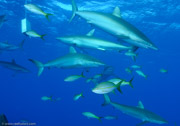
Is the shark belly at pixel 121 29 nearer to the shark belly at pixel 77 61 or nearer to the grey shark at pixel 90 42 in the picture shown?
the grey shark at pixel 90 42

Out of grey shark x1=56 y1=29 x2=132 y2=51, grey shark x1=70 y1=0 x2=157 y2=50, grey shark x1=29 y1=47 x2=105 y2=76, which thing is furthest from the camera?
grey shark x1=29 y1=47 x2=105 y2=76

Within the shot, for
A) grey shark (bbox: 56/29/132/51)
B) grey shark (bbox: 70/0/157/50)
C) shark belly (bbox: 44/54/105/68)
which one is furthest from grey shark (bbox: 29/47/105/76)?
grey shark (bbox: 70/0/157/50)

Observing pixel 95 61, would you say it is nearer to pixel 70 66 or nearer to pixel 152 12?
pixel 70 66

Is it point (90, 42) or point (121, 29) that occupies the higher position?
point (121, 29)

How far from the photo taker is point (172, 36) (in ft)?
87.8

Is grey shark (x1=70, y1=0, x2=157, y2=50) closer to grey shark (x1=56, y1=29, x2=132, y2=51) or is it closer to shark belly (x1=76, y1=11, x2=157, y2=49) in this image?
shark belly (x1=76, y1=11, x2=157, y2=49)

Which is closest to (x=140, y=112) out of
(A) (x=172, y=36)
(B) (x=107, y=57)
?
(A) (x=172, y=36)

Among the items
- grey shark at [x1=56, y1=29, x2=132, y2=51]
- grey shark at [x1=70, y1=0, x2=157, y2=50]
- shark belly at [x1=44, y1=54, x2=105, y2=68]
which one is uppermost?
grey shark at [x1=70, y1=0, x2=157, y2=50]

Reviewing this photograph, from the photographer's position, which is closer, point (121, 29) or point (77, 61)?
point (121, 29)

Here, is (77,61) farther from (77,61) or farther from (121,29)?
(121,29)

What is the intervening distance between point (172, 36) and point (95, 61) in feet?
84.0

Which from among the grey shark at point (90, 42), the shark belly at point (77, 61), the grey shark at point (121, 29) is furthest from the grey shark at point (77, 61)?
the grey shark at point (121, 29)

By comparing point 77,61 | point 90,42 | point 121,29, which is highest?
point 121,29

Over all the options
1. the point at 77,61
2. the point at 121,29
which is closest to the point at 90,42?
the point at 77,61
